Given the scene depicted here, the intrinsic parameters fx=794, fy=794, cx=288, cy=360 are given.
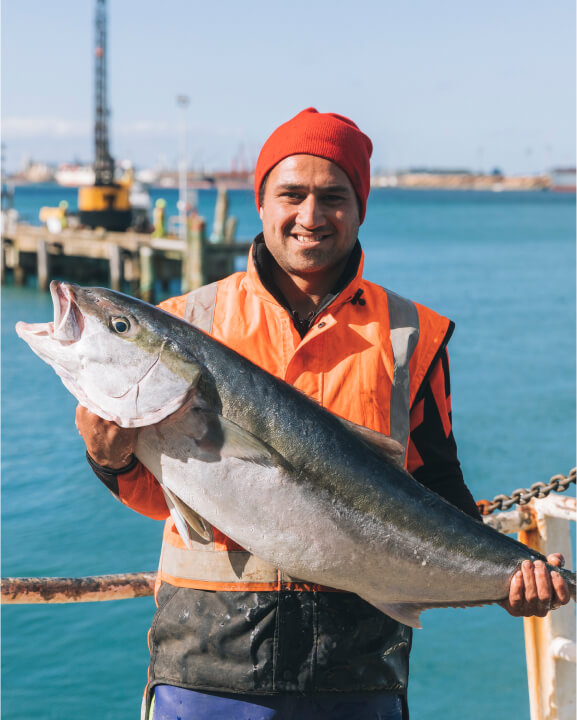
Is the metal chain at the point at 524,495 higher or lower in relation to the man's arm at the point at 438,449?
lower

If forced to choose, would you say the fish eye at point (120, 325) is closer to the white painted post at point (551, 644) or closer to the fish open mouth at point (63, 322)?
the fish open mouth at point (63, 322)

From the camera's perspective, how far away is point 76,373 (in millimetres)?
2492

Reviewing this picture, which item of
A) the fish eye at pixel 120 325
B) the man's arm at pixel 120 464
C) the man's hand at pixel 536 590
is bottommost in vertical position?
the man's hand at pixel 536 590

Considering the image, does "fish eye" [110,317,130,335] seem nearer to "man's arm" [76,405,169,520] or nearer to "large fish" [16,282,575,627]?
"large fish" [16,282,575,627]

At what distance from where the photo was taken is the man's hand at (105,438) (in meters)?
2.43

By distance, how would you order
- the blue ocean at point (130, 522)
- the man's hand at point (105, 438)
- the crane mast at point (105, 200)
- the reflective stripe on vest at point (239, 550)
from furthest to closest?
the crane mast at point (105, 200) < the blue ocean at point (130, 522) < the reflective stripe on vest at point (239, 550) < the man's hand at point (105, 438)

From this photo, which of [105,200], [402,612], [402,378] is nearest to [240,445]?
[402,378]

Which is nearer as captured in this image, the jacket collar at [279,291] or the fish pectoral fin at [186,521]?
the fish pectoral fin at [186,521]

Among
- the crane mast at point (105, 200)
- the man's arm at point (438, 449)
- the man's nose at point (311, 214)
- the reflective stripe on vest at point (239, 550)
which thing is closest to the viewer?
the reflective stripe on vest at point (239, 550)

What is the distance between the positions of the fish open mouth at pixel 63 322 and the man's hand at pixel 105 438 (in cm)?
23

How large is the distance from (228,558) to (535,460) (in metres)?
15.5

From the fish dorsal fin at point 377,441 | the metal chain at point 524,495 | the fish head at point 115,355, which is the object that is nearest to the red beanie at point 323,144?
the fish head at point 115,355

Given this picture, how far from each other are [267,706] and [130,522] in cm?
1191

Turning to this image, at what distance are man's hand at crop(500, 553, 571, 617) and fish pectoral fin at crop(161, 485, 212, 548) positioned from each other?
101 centimetres
